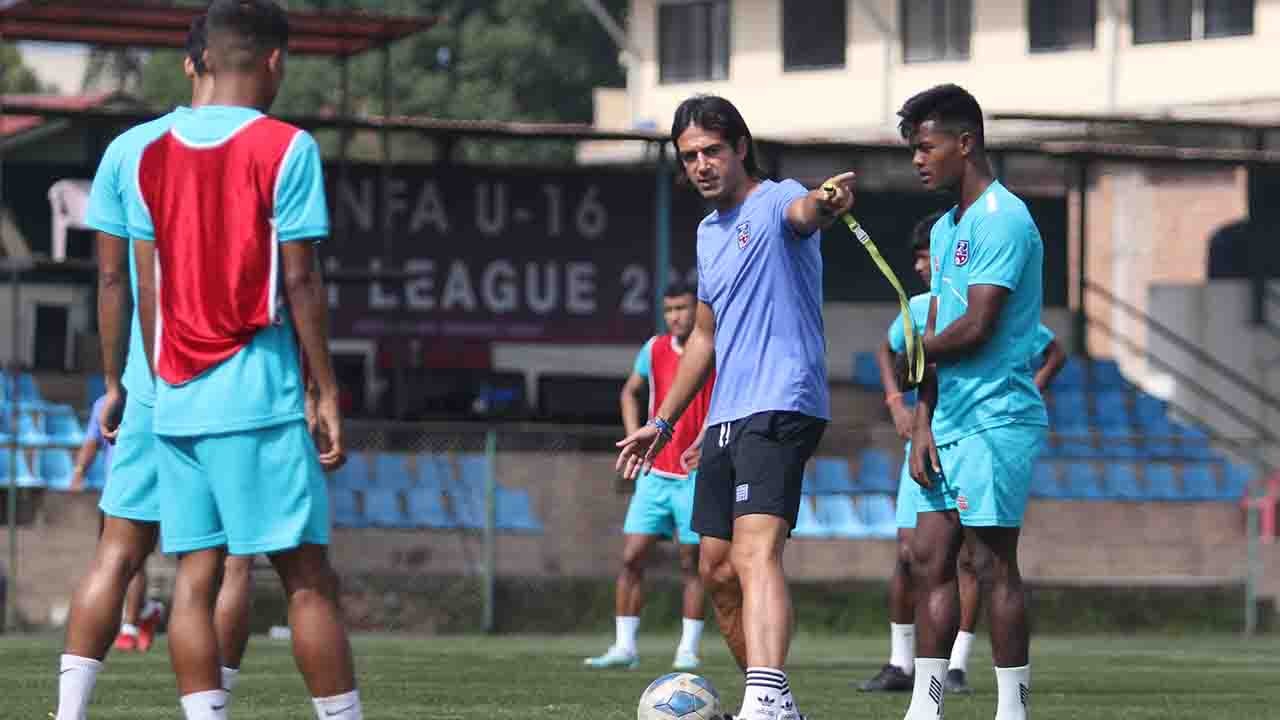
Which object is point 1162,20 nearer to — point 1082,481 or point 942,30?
point 942,30

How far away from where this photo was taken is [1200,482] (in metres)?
24.7

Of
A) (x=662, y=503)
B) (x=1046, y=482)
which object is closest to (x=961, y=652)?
(x=662, y=503)

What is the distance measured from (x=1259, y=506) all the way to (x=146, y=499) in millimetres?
19253

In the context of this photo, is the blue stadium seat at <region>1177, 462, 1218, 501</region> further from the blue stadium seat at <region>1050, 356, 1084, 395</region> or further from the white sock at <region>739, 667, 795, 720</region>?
the white sock at <region>739, 667, 795, 720</region>

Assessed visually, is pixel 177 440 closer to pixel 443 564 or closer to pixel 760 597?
pixel 760 597

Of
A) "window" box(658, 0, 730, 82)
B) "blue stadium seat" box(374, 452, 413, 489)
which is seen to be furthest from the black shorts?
"window" box(658, 0, 730, 82)

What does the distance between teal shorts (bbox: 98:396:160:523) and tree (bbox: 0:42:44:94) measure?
65240mm

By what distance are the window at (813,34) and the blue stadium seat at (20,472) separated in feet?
90.3

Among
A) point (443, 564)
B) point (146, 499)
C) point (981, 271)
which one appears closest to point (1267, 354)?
point (443, 564)

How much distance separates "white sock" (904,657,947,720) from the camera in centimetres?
880

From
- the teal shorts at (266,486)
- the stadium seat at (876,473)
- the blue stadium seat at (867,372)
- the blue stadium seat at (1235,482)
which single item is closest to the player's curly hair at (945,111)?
the teal shorts at (266,486)

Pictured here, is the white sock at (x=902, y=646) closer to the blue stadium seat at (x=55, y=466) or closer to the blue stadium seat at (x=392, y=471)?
the blue stadium seat at (x=392, y=471)

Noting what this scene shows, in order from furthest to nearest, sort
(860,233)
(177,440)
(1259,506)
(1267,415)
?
(1267,415) → (1259,506) → (860,233) → (177,440)

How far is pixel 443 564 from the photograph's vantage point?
21.1m
